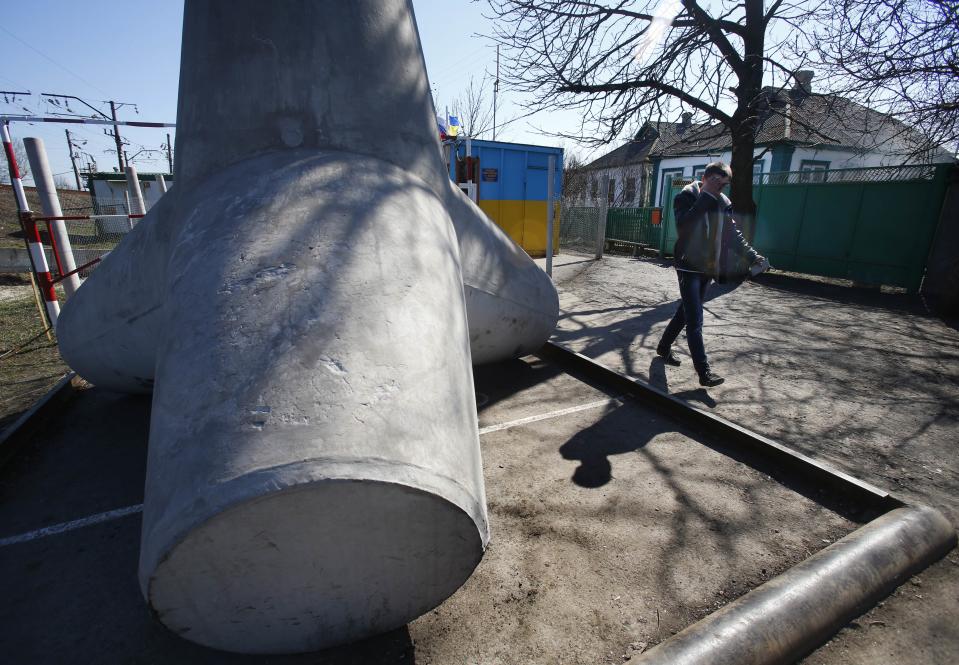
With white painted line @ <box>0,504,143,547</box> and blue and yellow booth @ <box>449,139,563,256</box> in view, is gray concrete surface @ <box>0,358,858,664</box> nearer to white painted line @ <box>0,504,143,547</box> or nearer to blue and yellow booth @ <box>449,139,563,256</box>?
white painted line @ <box>0,504,143,547</box>

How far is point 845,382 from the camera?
15.9 feet

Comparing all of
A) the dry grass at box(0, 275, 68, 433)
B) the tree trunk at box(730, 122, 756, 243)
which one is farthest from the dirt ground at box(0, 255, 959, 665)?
the tree trunk at box(730, 122, 756, 243)

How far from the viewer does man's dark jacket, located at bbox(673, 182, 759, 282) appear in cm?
445

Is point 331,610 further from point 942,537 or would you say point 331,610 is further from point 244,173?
point 942,537

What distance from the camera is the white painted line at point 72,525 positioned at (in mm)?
2758

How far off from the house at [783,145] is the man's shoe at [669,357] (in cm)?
602

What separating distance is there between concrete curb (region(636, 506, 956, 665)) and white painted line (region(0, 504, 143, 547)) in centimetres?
296

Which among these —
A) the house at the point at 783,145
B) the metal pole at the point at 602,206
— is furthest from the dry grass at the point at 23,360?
the metal pole at the point at 602,206

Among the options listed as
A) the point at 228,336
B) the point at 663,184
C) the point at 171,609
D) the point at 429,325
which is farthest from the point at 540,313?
the point at 663,184

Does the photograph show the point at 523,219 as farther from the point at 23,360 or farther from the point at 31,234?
the point at 23,360

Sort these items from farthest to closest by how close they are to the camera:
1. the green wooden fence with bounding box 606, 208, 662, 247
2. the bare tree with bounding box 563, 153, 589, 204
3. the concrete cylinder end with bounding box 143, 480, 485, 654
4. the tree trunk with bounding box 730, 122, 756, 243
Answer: the bare tree with bounding box 563, 153, 589, 204 < the green wooden fence with bounding box 606, 208, 662, 247 < the tree trunk with bounding box 730, 122, 756, 243 < the concrete cylinder end with bounding box 143, 480, 485, 654

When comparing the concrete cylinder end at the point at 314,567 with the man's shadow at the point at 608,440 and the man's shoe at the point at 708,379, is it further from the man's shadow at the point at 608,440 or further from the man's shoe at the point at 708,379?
the man's shoe at the point at 708,379

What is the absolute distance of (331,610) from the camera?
1.77 m

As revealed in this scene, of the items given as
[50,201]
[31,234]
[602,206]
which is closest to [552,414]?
[31,234]
